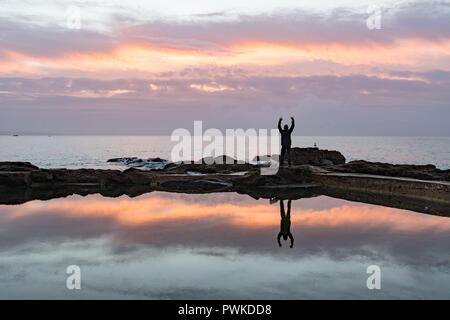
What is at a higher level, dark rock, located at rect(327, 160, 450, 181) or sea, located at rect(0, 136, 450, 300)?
dark rock, located at rect(327, 160, 450, 181)

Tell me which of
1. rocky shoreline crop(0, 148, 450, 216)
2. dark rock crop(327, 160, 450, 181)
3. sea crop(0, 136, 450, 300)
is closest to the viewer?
sea crop(0, 136, 450, 300)

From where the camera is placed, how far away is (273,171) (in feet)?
56.4

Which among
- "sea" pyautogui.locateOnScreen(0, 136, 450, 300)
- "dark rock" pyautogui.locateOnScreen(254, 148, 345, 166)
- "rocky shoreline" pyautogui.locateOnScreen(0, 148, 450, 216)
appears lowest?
"sea" pyautogui.locateOnScreen(0, 136, 450, 300)

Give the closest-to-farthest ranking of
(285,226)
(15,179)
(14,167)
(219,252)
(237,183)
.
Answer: (219,252), (285,226), (15,179), (237,183), (14,167)

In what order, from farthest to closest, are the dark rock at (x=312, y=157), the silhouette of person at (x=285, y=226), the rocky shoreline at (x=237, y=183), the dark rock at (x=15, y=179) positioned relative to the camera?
the dark rock at (x=312, y=157), the dark rock at (x=15, y=179), the rocky shoreline at (x=237, y=183), the silhouette of person at (x=285, y=226)

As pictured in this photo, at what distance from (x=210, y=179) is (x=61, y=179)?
6.91 metres

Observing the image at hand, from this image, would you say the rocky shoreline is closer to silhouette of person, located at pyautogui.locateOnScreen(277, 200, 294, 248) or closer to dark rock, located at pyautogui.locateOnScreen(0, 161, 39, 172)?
dark rock, located at pyautogui.locateOnScreen(0, 161, 39, 172)

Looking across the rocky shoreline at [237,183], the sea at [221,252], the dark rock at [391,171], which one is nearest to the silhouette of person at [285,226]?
the sea at [221,252]

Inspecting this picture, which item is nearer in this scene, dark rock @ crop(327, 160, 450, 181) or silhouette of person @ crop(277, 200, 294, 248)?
silhouette of person @ crop(277, 200, 294, 248)

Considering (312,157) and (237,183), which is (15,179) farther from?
(312,157)

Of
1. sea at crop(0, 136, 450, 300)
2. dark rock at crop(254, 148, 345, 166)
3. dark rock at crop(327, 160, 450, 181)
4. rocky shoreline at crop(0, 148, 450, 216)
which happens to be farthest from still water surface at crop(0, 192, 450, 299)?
dark rock at crop(254, 148, 345, 166)

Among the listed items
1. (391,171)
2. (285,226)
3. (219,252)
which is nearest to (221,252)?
(219,252)

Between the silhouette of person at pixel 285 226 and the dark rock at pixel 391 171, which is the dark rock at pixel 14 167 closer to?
the silhouette of person at pixel 285 226
